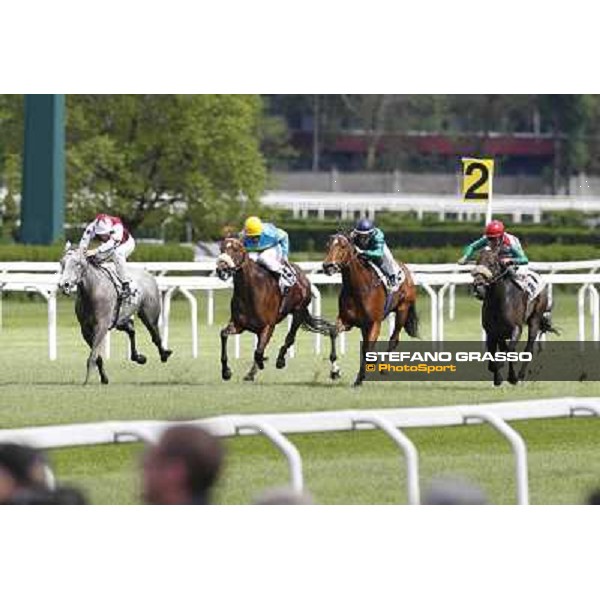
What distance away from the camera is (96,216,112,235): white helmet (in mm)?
14977

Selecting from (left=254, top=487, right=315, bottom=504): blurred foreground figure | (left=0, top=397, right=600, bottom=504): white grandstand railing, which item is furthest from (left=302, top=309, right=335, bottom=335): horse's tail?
(left=254, top=487, right=315, bottom=504): blurred foreground figure

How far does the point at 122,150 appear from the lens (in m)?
29.8

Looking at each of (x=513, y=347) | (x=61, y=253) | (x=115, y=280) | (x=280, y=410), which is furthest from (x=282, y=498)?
(x=61, y=253)

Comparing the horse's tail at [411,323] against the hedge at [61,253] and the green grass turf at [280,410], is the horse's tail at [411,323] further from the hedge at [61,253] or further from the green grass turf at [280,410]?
the hedge at [61,253]

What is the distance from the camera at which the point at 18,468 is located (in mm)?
5719

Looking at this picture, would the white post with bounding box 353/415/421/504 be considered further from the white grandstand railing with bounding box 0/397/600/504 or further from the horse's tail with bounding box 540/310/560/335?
the horse's tail with bounding box 540/310/560/335

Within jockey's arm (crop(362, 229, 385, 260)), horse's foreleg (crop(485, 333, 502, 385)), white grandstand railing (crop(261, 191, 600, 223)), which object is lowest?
horse's foreleg (crop(485, 333, 502, 385))

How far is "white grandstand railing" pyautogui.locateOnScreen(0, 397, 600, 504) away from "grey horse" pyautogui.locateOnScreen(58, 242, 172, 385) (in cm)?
751

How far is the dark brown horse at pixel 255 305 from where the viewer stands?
1462 cm

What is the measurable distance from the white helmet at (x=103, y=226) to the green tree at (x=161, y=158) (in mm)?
14428

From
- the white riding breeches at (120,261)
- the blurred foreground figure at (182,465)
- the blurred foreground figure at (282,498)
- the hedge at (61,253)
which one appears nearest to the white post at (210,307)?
the hedge at (61,253)

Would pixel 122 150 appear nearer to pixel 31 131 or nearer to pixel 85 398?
pixel 31 131

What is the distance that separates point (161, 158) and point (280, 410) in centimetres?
1725

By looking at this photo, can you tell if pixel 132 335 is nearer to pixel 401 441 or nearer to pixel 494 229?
pixel 494 229
